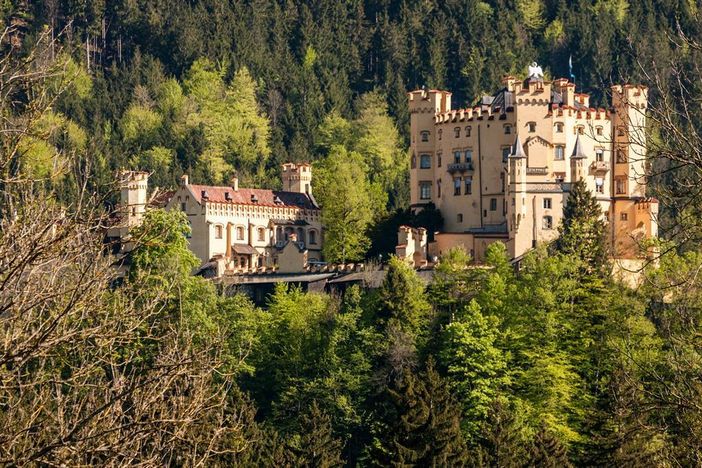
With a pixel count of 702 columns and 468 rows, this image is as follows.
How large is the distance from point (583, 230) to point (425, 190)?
12.9 m

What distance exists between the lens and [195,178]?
407ft

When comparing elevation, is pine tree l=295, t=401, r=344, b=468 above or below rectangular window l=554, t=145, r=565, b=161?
below

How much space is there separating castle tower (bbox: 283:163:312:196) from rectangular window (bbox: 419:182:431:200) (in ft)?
31.8

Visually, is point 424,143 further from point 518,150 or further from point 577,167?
point 577,167

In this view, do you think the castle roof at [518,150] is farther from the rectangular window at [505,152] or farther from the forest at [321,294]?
the forest at [321,294]

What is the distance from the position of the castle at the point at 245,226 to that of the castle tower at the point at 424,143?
610 cm

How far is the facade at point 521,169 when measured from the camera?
8344 centimetres

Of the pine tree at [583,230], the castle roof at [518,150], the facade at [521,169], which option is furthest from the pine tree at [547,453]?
the castle roof at [518,150]

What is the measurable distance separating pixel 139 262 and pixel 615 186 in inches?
890

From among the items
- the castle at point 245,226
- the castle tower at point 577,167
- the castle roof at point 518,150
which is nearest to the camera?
the castle roof at point 518,150

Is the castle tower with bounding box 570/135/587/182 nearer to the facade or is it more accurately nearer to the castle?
the facade

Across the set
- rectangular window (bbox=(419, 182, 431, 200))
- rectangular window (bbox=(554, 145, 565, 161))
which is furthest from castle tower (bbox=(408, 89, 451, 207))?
rectangular window (bbox=(554, 145, 565, 161))

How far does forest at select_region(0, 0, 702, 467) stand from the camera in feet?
67.2

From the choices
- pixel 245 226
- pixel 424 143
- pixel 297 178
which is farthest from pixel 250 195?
pixel 424 143
